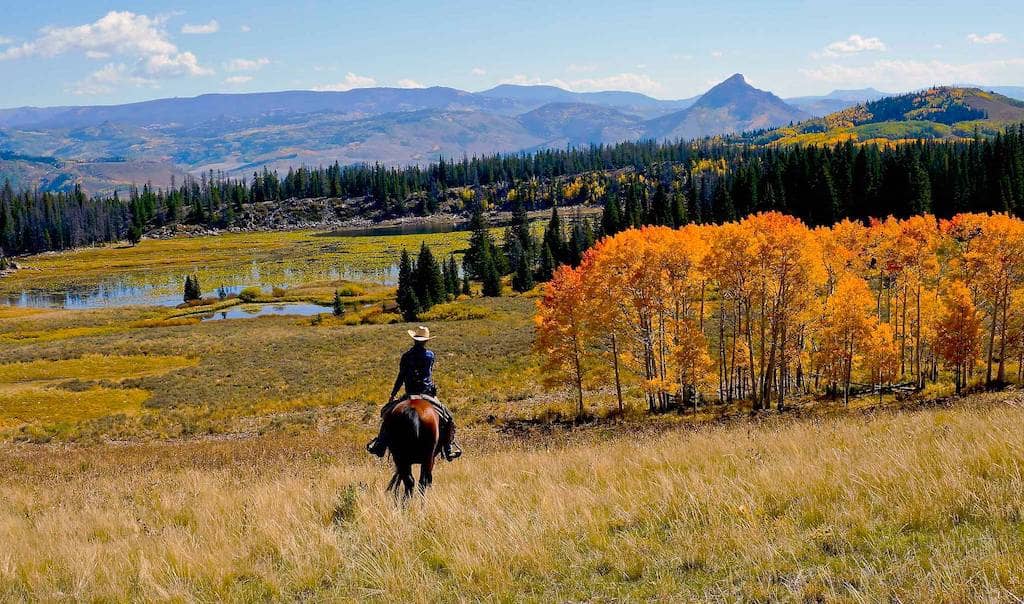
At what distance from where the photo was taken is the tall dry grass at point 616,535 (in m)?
6.05

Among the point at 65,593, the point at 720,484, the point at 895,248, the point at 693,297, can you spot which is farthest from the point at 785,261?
the point at 65,593

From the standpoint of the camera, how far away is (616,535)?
762 cm

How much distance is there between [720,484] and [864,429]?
550 centimetres

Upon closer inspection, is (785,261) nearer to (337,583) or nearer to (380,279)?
(337,583)

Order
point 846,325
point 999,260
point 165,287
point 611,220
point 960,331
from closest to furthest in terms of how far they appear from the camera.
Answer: point 846,325 → point 999,260 → point 960,331 → point 611,220 → point 165,287

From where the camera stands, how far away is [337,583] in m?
6.99

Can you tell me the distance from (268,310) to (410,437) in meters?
93.0

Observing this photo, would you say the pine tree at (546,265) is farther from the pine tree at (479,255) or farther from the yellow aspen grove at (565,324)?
the yellow aspen grove at (565,324)

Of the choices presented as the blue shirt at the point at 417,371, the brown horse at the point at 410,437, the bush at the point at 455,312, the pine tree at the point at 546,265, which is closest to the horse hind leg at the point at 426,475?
the brown horse at the point at 410,437

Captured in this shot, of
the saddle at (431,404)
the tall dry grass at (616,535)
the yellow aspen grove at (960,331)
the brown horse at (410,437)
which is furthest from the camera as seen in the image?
the yellow aspen grove at (960,331)

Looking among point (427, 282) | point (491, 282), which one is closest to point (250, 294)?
point (427, 282)

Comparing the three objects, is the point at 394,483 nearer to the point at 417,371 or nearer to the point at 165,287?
the point at 417,371

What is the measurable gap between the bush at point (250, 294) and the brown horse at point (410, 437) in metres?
102

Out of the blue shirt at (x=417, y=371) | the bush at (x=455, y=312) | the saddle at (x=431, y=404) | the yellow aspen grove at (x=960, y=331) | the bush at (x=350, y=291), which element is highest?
the blue shirt at (x=417, y=371)
